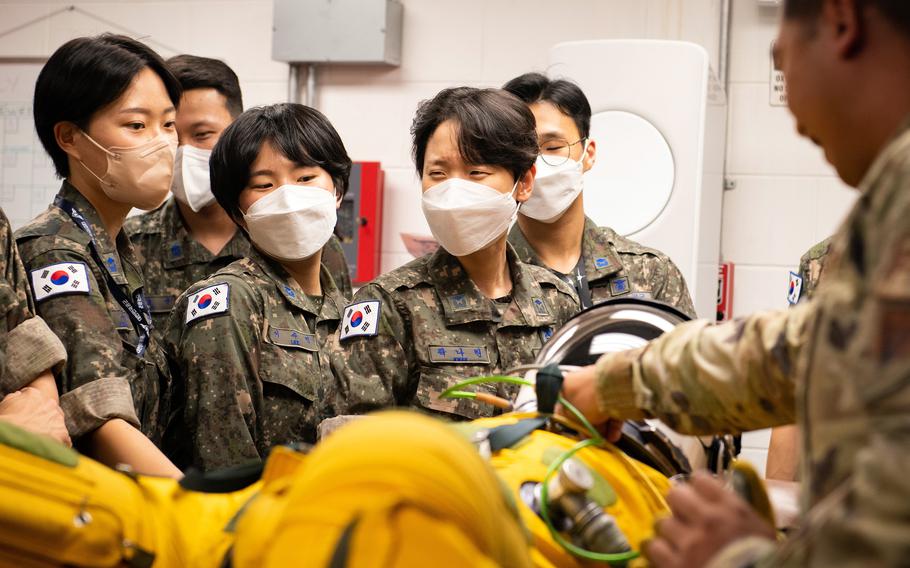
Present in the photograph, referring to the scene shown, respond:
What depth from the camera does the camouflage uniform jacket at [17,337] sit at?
1.59 meters

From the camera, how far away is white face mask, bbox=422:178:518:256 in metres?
2.08

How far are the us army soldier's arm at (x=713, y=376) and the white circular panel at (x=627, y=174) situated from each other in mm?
2106

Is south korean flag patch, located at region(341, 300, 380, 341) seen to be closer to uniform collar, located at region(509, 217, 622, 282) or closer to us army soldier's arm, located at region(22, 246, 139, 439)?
us army soldier's arm, located at region(22, 246, 139, 439)

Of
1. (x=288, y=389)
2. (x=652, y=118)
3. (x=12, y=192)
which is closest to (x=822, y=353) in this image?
(x=288, y=389)

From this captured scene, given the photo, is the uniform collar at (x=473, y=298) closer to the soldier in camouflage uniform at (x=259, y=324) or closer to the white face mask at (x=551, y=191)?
the soldier in camouflage uniform at (x=259, y=324)

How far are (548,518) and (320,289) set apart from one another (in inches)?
57.7

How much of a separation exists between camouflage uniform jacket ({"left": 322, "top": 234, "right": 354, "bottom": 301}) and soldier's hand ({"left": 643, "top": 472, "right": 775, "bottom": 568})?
1938 millimetres

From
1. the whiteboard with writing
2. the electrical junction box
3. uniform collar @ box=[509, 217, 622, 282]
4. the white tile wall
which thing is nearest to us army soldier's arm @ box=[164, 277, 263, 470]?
uniform collar @ box=[509, 217, 622, 282]

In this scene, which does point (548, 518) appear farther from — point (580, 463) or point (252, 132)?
point (252, 132)

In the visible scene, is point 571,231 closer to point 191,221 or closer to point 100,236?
point 191,221

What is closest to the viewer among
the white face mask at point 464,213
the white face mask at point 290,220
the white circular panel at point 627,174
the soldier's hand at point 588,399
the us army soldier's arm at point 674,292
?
the soldier's hand at point 588,399

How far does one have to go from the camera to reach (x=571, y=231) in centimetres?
270

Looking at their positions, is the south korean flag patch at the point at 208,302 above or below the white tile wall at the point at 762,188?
below

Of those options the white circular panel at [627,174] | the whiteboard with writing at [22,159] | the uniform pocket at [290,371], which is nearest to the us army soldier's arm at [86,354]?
the uniform pocket at [290,371]
